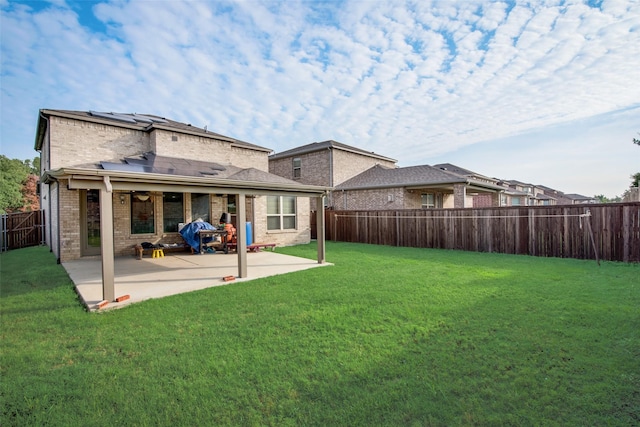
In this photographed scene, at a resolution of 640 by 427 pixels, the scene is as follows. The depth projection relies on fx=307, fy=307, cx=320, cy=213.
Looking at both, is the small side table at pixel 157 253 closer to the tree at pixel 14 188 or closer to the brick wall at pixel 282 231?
the brick wall at pixel 282 231

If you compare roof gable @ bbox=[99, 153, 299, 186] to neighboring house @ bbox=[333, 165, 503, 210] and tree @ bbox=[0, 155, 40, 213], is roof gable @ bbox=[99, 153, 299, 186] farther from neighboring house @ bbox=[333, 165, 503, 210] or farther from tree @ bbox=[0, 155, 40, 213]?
tree @ bbox=[0, 155, 40, 213]

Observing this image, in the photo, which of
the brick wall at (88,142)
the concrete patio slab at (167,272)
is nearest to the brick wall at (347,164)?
the concrete patio slab at (167,272)

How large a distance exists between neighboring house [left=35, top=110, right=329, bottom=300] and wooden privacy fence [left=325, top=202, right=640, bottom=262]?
439 cm

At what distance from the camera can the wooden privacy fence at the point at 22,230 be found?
13.3 meters

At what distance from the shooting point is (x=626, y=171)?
2300 centimetres

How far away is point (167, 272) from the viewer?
7863 millimetres

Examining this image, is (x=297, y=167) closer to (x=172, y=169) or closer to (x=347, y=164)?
(x=347, y=164)

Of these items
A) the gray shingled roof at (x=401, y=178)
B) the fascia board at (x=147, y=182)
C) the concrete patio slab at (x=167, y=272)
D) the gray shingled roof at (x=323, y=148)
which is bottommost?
the concrete patio slab at (x=167, y=272)

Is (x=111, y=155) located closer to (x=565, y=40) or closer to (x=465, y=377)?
(x=465, y=377)

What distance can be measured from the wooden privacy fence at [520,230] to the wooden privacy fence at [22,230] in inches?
609

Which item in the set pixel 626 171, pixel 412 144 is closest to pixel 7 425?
pixel 412 144

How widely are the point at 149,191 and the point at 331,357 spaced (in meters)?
8.38

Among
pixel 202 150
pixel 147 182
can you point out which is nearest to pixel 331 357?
pixel 147 182

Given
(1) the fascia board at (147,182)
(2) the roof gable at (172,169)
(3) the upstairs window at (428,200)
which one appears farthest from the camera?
(3) the upstairs window at (428,200)
